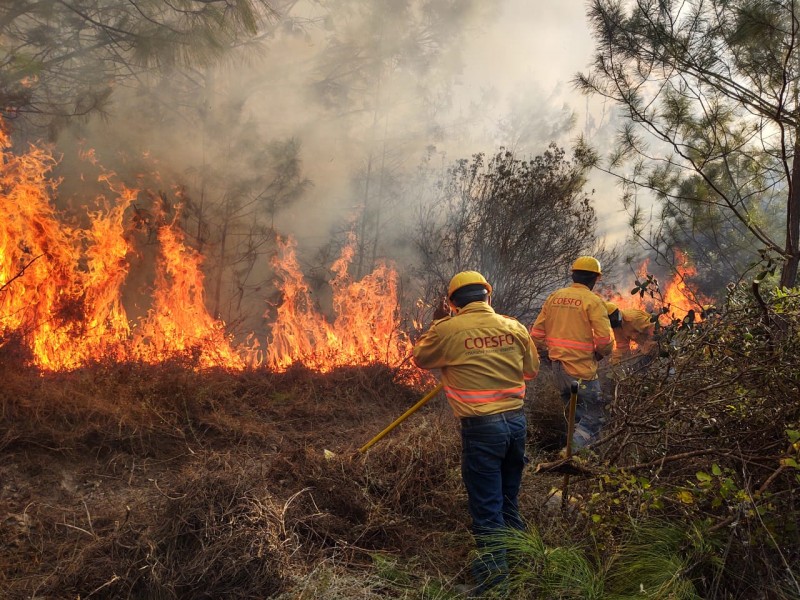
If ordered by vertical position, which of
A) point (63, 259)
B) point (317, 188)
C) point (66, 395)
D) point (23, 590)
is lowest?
point (23, 590)

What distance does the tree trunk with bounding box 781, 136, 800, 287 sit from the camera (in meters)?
5.39

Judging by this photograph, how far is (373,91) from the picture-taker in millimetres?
13438

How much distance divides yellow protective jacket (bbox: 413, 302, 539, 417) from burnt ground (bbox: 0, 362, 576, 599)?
3.00 feet

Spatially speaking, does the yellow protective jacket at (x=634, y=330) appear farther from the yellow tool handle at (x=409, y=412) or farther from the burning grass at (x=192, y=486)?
the yellow tool handle at (x=409, y=412)

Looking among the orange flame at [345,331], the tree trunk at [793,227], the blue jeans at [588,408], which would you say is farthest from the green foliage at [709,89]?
the orange flame at [345,331]

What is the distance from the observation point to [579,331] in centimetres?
559

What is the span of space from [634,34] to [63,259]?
6.84 metres

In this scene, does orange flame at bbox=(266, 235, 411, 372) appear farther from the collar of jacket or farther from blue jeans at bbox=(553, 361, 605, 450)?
the collar of jacket

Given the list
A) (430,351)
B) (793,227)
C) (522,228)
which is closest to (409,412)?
(430,351)

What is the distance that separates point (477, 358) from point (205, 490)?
1908mm

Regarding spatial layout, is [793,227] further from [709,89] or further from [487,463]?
[487,463]

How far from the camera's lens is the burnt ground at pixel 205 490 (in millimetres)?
3506

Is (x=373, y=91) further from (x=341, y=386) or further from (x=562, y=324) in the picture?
(x=562, y=324)

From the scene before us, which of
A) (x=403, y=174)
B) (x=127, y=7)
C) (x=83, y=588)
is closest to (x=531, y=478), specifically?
(x=83, y=588)
